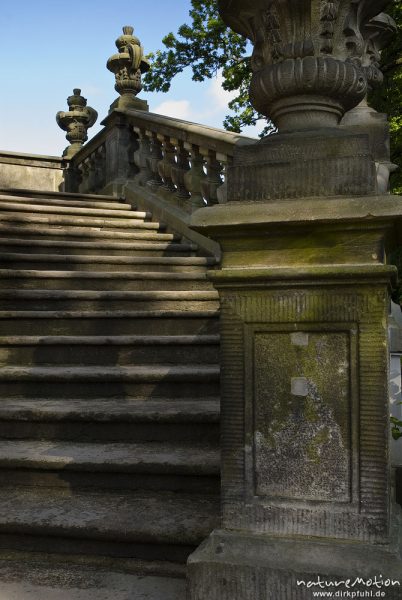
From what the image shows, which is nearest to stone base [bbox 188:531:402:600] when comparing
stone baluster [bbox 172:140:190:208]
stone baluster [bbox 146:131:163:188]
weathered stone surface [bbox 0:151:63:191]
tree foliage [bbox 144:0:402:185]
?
stone baluster [bbox 172:140:190:208]

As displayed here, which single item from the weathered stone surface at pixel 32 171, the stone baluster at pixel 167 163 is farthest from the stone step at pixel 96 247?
the weathered stone surface at pixel 32 171

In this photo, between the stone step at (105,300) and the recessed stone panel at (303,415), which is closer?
the recessed stone panel at (303,415)

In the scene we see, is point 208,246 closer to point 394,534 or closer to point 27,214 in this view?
point 27,214

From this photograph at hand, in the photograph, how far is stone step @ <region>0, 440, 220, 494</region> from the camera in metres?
3.18

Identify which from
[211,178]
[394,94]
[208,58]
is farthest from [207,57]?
[211,178]

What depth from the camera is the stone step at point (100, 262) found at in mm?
5781

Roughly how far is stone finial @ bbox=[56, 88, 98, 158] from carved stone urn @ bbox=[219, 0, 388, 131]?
Result: 9693 millimetres

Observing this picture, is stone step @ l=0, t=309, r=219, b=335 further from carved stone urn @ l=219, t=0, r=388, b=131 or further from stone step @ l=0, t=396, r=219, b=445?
carved stone urn @ l=219, t=0, r=388, b=131

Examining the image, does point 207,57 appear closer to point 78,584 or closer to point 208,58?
point 208,58

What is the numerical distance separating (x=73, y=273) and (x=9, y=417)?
199cm

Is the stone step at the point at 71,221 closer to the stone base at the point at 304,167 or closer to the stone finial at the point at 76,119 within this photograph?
the stone base at the point at 304,167

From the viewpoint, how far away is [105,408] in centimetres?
372

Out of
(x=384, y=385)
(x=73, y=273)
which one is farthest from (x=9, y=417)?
(x=384, y=385)

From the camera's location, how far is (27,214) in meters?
7.06
